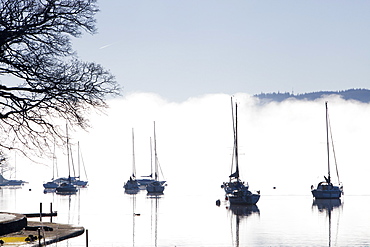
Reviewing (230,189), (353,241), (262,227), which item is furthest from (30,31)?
(230,189)

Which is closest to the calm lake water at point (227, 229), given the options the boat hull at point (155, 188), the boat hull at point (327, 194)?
the boat hull at point (327, 194)

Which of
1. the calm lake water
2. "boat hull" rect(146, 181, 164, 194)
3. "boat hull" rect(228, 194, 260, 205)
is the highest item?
"boat hull" rect(146, 181, 164, 194)

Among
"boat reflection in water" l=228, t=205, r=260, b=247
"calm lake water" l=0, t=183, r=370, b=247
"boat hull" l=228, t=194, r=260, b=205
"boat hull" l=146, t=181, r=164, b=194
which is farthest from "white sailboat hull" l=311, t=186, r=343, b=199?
"boat hull" l=146, t=181, r=164, b=194

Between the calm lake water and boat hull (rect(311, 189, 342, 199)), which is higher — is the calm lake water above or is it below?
below

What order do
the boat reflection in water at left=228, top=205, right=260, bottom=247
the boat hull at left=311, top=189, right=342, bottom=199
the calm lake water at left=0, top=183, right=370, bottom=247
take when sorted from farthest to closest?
the boat hull at left=311, top=189, right=342, bottom=199 → the boat reflection in water at left=228, top=205, right=260, bottom=247 → the calm lake water at left=0, top=183, right=370, bottom=247

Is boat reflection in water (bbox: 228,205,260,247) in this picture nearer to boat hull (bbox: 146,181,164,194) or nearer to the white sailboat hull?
the white sailboat hull

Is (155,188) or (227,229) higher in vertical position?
(155,188)

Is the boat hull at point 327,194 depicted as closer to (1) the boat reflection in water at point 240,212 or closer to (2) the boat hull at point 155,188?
(1) the boat reflection in water at point 240,212

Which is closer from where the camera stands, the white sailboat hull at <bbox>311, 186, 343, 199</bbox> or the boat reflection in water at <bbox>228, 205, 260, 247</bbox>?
the boat reflection in water at <bbox>228, 205, 260, 247</bbox>

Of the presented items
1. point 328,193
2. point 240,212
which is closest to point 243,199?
point 240,212

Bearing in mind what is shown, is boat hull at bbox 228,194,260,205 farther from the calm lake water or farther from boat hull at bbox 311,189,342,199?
boat hull at bbox 311,189,342,199

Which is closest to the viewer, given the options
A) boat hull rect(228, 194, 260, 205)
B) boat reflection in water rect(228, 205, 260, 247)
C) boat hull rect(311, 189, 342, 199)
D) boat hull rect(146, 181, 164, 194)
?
boat reflection in water rect(228, 205, 260, 247)

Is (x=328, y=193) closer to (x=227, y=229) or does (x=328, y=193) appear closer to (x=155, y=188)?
(x=155, y=188)

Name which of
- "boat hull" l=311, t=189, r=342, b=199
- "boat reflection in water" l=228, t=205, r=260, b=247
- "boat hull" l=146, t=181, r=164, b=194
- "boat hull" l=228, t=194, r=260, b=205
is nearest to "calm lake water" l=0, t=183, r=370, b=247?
"boat reflection in water" l=228, t=205, r=260, b=247
